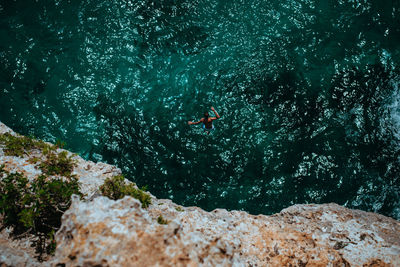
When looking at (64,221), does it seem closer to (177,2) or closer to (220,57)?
(220,57)

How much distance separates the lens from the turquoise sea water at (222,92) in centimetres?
1279

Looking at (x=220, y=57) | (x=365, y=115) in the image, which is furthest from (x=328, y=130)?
(x=220, y=57)

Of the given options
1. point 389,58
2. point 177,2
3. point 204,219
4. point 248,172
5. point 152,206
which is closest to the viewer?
point 204,219

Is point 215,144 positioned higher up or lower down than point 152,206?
higher up

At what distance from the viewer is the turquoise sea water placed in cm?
1279

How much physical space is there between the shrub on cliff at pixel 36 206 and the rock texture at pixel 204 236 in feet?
1.94

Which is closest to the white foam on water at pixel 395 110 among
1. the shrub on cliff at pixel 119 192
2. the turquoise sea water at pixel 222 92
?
the turquoise sea water at pixel 222 92

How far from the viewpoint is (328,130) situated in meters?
13.5

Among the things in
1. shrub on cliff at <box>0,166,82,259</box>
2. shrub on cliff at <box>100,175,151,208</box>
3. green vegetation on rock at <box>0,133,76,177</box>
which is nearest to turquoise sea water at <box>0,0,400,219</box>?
green vegetation on rock at <box>0,133,76,177</box>

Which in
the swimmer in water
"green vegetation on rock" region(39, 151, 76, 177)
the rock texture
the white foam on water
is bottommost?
the rock texture

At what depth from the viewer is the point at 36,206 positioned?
21.3 feet

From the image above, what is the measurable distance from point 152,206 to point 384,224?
6.96 metres

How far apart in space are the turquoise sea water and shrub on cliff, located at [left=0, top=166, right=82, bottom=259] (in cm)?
640

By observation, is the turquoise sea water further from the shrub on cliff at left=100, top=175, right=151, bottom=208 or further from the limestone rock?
the shrub on cliff at left=100, top=175, right=151, bottom=208
